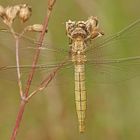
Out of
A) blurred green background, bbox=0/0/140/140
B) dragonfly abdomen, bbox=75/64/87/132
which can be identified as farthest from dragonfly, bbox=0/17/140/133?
blurred green background, bbox=0/0/140/140

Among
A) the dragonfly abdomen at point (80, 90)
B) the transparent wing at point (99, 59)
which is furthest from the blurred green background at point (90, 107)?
the dragonfly abdomen at point (80, 90)

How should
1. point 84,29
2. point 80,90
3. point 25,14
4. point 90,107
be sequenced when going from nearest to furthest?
point 25,14
point 84,29
point 80,90
point 90,107

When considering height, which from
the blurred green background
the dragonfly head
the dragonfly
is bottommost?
the blurred green background

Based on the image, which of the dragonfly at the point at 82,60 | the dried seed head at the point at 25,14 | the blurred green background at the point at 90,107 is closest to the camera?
the dried seed head at the point at 25,14

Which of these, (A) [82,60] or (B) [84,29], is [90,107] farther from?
(B) [84,29]

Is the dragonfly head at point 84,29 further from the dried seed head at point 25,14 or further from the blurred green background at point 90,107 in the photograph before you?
the blurred green background at point 90,107

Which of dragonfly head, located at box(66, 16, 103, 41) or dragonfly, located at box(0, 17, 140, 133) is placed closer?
dragonfly head, located at box(66, 16, 103, 41)

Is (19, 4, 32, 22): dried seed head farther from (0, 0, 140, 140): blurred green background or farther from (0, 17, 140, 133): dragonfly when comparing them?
(0, 0, 140, 140): blurred green background

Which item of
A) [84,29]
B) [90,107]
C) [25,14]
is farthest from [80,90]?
[90,107]

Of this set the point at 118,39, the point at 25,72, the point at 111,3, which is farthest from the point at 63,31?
the point at 25,72

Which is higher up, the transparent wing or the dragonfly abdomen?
the transparent wing

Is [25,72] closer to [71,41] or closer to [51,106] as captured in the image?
[71,41]
